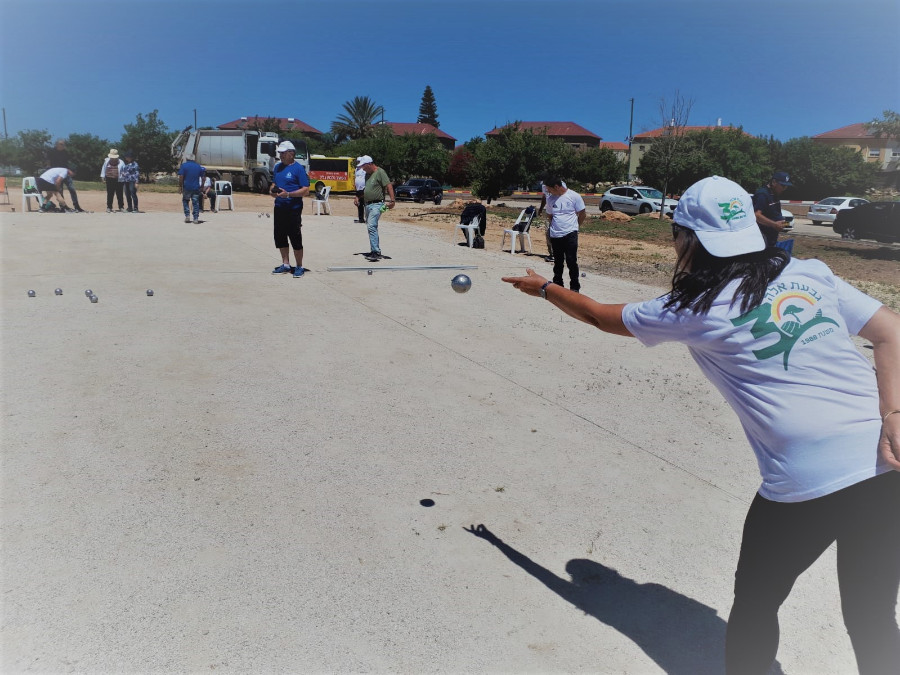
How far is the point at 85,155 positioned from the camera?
5166 cm

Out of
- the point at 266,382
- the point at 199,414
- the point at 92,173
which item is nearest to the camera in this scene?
the point at 199,414

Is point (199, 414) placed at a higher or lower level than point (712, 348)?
lower

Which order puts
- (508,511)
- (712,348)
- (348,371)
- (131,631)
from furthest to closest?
(348,371), (508,511), (131,631), (712,348)

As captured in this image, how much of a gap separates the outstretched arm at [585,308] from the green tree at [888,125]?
1785 centimetres

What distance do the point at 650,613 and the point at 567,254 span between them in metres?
7.03

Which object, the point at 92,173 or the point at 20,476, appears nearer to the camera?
the point at 20,476

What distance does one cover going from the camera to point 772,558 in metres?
1.92

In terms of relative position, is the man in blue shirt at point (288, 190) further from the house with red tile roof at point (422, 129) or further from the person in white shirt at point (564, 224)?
the house with red tile roof at point (422, 129)

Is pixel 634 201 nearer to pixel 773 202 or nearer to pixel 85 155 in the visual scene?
pixel 773 202

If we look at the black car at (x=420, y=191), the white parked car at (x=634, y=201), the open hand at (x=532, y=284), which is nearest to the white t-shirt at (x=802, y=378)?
the open hand at (x=532, y=284)

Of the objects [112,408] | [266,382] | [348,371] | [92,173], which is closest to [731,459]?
[348,371]

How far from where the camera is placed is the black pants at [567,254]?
29.8 feet

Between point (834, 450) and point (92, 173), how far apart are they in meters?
60.1

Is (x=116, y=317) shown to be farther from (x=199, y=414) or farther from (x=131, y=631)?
(x=131, y=631)
